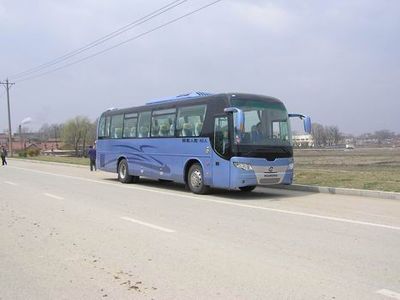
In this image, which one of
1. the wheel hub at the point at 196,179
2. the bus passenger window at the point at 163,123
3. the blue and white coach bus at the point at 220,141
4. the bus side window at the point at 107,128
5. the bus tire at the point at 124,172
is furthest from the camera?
the bus side window at the point at 107,128

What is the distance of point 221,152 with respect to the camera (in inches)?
608

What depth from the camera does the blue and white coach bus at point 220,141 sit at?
596 inches

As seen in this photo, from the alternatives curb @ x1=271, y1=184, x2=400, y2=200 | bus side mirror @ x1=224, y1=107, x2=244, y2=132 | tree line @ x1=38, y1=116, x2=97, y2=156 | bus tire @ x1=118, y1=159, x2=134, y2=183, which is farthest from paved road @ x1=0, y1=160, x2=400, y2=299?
tree line @ x1=38, y1=116, x2=97, y2=156

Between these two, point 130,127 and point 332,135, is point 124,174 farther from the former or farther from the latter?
point 332,135

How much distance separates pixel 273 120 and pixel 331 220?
18.2 ft

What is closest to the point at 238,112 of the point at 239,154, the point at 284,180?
the point at 239,154

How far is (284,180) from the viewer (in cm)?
1599

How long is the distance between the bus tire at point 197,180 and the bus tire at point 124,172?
4.93 meters

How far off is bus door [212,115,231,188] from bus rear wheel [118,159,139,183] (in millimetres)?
6456

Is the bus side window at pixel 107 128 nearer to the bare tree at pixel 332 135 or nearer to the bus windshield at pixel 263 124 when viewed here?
the bus windshield at pixel 263 124

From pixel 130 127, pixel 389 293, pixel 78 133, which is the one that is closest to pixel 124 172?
pixel 130 127

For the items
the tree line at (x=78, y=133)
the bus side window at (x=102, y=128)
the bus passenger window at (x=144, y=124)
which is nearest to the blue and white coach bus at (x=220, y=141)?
the bus passenger window at (x=144, y=124)

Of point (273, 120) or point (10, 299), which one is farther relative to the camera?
point (273, 120)

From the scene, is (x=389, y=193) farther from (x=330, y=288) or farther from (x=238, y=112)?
(x=330, y=288)
